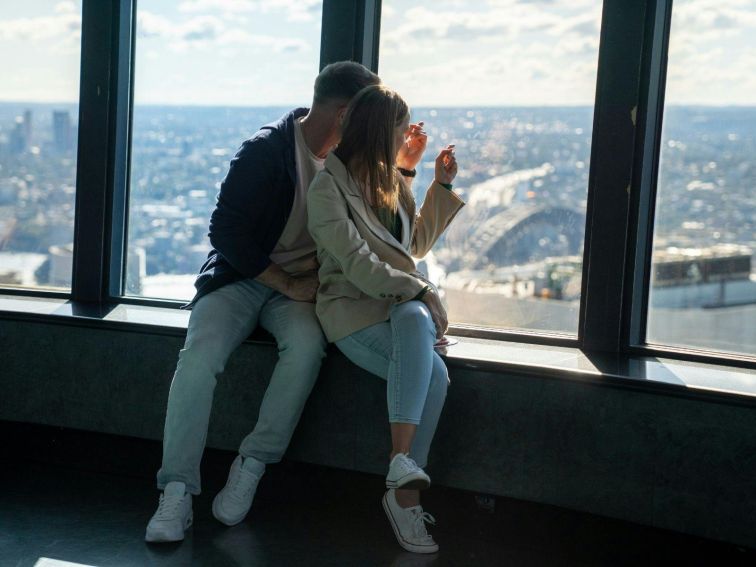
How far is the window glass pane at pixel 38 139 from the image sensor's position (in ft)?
11.7

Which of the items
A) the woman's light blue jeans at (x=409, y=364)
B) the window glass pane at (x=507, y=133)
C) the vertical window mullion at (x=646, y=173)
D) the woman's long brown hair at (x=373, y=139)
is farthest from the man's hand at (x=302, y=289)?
the vertical window mullion at (x=646, y=173)

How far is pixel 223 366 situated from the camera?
8.66 feet

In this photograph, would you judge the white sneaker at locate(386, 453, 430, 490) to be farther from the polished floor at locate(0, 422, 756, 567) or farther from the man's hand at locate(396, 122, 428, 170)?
the man's hand at locate(396, 122, 428, 170)

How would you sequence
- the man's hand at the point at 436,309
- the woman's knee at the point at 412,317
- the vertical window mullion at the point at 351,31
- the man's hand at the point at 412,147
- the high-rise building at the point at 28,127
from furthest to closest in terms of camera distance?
the high-rise building at the point at 28,127 → the vertical window mullion at the point at 351,31 → the man's hand at the point at 412,147 → the man's hand at the point at 436,309 → the woman's knee at the point at 412,317

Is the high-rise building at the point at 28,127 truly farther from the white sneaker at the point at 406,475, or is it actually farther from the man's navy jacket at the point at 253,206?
the white sneaker at the point at 406,475

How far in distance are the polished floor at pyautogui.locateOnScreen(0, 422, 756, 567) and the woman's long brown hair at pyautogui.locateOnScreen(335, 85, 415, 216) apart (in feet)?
2.95

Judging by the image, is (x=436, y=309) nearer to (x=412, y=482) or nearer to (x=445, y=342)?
(x=445, y=342)

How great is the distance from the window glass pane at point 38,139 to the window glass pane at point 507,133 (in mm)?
1267

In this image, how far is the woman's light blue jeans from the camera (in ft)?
8.08

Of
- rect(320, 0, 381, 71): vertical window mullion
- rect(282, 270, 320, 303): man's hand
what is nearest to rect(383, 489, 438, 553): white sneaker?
rect(282, 270, 320, 303): man's hand

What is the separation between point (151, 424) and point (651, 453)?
5.19 ft

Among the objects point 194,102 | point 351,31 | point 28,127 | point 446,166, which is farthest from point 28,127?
point 446,166

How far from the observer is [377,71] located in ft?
10.5

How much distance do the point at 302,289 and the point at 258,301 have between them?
0.14 m
